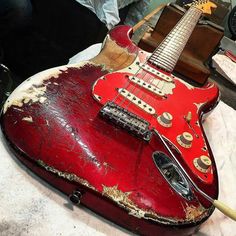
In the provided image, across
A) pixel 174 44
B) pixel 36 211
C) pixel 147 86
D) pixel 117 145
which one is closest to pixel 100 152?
pixel 117 145

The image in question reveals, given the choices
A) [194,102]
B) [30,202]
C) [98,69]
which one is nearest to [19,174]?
[30,202]

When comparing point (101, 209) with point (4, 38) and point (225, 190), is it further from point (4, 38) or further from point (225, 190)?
point (4, 38)

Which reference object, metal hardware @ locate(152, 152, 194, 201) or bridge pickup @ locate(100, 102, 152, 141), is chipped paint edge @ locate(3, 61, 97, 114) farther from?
metal hardware @ locate(152, 152, 194, 201)

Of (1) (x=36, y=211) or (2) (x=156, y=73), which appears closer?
(1) (x=36, y=211)

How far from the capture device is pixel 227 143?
978mm

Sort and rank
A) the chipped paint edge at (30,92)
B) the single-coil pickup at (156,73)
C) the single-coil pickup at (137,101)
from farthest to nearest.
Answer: the single-coil pickup at (156,73)
the single-coil pickup at (137,101)
the chipped paint edge at (30,92)

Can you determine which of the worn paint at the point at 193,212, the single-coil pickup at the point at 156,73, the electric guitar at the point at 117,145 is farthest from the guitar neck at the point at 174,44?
the worn paint at the point at 193,212

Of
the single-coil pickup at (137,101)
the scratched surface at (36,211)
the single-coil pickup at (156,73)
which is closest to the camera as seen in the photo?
the scratched surface at (36,211)

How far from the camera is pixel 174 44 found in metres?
1.06

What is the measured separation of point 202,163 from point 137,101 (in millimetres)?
195

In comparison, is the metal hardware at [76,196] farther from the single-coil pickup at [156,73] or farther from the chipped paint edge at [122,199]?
the single-coil pickup at [156,73]

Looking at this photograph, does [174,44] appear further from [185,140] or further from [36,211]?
[36,211]

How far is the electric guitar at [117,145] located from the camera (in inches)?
22.6

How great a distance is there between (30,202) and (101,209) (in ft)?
0.39
